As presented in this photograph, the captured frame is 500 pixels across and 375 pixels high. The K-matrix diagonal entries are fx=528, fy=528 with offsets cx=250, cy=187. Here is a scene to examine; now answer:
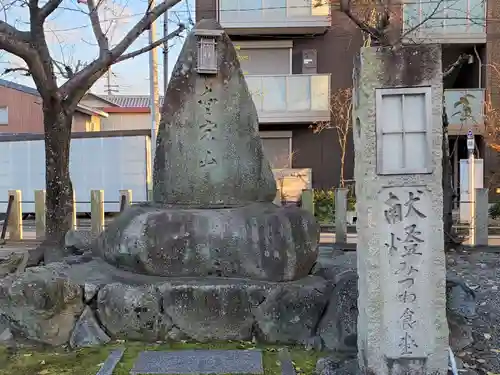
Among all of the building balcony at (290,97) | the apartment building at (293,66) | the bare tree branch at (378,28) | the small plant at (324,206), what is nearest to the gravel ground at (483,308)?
the bare tree branch at (378,28)

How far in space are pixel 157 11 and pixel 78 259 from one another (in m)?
4.76

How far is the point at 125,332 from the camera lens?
507 cm

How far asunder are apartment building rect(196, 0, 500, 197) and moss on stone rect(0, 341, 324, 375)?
41.4 feet

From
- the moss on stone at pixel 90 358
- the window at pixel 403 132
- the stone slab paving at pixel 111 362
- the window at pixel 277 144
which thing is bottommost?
the moss on stone at pixel 90 358

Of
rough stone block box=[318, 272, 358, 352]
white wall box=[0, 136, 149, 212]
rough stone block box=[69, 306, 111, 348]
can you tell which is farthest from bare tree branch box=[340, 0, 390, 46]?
white wall box=[0, 136, 149, 212]

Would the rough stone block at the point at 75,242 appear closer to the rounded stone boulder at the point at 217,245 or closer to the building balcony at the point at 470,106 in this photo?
the rounded stone boulder at the point at 217,245

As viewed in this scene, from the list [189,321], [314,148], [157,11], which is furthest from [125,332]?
[314,148]

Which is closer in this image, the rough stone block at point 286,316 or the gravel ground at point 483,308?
the gravel ground at point 483,308

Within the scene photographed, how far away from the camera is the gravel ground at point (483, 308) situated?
457cm

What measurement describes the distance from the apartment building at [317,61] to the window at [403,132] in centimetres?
1296

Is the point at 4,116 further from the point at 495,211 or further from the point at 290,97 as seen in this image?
the point at 495,211

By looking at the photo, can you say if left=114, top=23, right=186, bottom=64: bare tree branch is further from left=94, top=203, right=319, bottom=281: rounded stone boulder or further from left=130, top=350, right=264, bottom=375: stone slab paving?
left=130, top=350, right=264, bottom=375: stone slab paving

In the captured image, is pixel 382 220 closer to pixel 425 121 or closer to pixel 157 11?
pixel 425 121

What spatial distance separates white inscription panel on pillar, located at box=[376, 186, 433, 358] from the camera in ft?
12.5
